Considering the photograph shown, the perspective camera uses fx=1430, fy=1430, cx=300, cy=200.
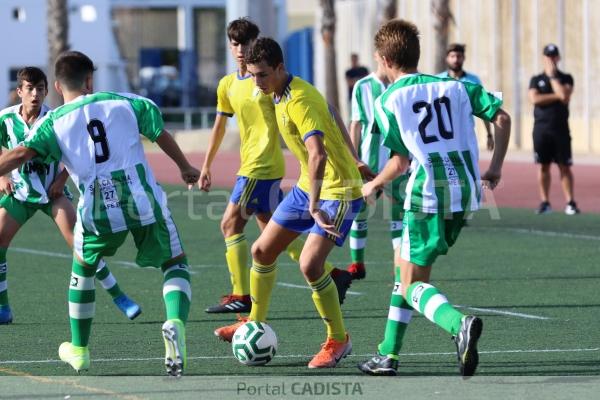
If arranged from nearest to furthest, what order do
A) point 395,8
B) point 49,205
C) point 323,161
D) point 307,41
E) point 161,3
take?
point 323,161 < point 49,205 < point 395,8 < point 307,41 < point 161,3

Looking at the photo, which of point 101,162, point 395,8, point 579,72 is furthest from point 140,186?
point 395,8

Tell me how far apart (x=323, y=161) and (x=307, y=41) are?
41.4 meters

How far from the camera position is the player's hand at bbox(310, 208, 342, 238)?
8648mm

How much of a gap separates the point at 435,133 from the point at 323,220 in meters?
0.94

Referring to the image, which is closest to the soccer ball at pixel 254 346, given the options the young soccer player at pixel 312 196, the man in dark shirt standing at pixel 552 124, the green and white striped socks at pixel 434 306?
the young soccer player at pixel 312 196

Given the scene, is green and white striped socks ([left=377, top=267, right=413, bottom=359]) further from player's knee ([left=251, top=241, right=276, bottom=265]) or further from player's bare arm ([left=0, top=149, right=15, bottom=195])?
player's bare arm ([left=0, top=149, right=15, bottom=195])

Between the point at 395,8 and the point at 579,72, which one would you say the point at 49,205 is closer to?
the point at 579,72

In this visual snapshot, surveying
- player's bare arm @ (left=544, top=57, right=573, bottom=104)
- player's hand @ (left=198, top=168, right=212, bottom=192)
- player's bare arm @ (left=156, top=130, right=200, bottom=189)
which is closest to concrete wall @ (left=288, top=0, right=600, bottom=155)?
player's bare arm @ (left=544, top=57, right=573, bottom=104)

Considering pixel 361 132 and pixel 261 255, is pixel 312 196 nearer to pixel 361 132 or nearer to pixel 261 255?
pixel 261 255

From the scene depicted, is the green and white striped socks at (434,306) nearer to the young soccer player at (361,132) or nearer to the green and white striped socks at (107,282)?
the green and white striped socks at (107,282)

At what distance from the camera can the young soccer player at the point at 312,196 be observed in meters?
8.69

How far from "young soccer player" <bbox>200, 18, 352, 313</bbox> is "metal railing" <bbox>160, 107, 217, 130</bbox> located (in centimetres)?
3956

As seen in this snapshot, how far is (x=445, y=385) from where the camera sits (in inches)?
315

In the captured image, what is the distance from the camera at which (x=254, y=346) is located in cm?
873
